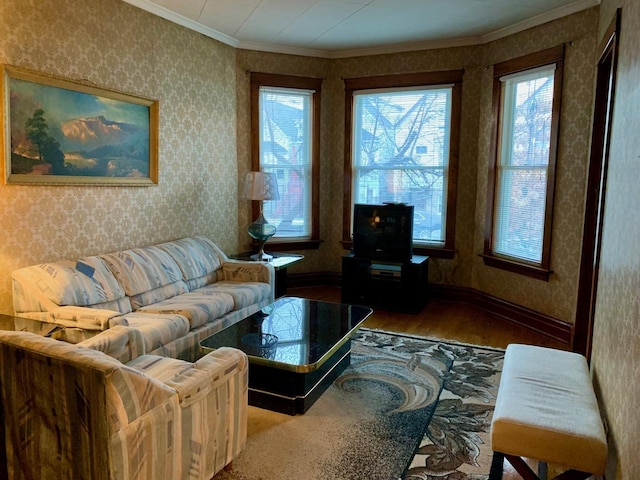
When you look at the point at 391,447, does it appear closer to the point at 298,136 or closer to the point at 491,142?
the point at 491,142

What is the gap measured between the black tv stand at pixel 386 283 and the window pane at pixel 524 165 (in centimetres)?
88

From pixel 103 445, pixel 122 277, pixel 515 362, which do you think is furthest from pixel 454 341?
pixel 103 445

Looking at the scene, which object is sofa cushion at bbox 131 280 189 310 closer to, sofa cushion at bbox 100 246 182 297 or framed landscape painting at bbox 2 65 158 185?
sofa cushion at bbox 100 246 182 297

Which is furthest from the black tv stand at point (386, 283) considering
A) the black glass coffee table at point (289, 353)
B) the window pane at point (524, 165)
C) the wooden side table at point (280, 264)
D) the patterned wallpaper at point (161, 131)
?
the black glass coffee table at point (289, 353)

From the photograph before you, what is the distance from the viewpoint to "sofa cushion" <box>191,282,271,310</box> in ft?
13.0

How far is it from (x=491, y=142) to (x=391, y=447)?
348 centimetres

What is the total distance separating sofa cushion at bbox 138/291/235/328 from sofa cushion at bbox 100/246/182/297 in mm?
160

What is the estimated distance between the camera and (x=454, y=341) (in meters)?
4.16

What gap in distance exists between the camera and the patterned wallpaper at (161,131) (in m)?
3.16

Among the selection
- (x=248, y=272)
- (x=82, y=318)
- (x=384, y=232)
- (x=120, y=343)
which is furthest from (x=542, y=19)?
(x=82, y=318)

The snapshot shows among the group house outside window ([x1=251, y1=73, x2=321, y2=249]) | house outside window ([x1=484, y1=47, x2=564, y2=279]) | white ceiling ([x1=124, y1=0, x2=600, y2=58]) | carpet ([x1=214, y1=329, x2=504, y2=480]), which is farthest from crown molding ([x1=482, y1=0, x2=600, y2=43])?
carpet ([x1=214, y1=329, x2=504, y2=480])

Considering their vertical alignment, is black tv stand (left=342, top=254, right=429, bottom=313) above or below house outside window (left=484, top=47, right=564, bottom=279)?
below

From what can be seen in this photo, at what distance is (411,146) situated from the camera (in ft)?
18.0

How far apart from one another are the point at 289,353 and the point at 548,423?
1.39 meters
